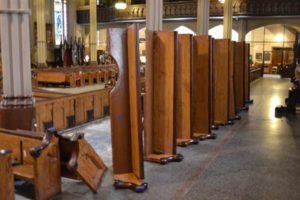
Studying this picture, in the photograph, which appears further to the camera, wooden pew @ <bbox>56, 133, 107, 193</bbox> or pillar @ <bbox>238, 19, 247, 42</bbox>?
pillar @ <bbox>238, 19, 247, 42</bbox>

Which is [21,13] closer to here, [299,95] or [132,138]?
[132,138]

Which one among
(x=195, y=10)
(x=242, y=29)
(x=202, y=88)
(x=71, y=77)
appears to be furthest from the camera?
(x=195, y=10)

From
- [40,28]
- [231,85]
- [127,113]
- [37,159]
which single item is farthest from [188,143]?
[40,28]

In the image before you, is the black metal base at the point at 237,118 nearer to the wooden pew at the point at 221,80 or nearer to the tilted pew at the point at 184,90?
the wooden pew at the point at 221,80

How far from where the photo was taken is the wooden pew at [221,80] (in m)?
8.60

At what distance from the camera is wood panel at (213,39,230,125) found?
860cm

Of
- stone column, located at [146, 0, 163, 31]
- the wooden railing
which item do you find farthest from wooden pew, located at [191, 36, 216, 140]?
the wooden railing

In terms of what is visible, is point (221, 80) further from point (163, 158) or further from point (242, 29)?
point (242, 29)

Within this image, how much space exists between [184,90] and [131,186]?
253cm

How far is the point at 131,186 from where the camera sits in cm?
464

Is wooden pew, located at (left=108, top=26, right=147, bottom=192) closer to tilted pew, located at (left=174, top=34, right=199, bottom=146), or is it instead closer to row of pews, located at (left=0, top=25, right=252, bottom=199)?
row of pews, located at (left=0, top=25, right=252, bottom=199)

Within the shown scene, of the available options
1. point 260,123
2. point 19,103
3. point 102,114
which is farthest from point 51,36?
point 19,103

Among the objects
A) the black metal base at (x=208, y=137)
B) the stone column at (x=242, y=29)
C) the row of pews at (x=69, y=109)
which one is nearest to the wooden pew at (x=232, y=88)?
the black metal base at (x=208, y=137)

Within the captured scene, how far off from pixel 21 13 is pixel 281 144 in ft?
15.8
